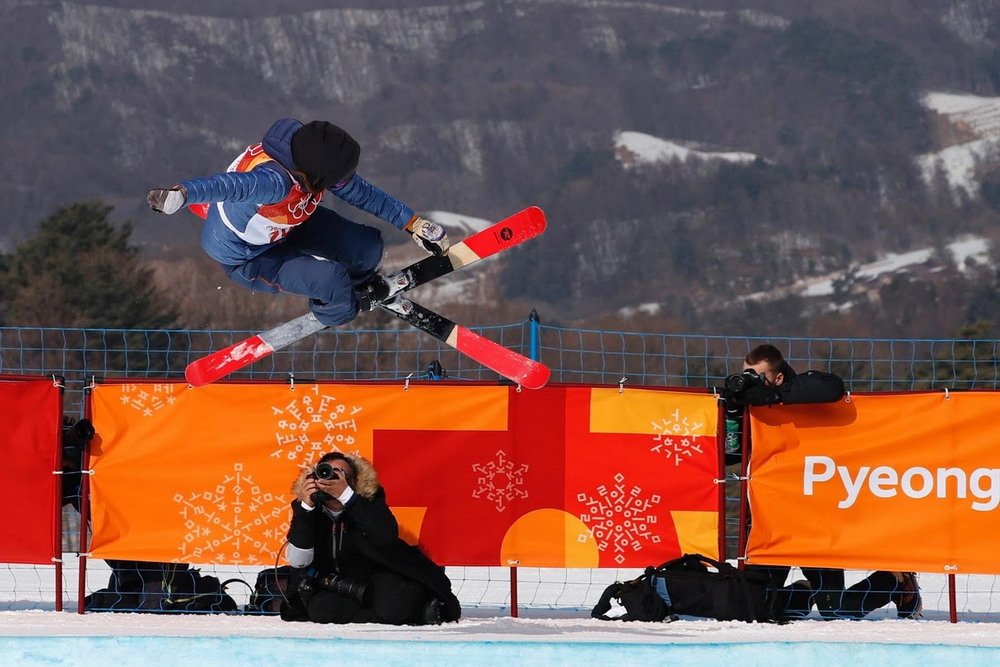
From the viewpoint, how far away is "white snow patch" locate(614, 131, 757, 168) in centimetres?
12250

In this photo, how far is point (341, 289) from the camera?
18.0 ft

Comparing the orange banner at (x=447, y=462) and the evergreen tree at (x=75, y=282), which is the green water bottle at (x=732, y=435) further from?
the evergreen tree at (x=75, y=282)

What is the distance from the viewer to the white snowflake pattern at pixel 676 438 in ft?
20.9

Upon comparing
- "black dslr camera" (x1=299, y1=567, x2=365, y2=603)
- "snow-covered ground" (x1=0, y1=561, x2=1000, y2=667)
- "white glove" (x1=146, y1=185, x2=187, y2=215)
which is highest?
"white glove" (x1=146, y1=185, x2=187, y2=215)

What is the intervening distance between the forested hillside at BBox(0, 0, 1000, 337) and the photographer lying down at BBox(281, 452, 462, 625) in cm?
8267

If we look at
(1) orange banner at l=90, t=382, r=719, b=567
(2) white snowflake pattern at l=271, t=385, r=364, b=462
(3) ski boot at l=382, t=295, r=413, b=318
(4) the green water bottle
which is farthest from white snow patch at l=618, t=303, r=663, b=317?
(3) ski boot at l=382, t=295, r=413, b=318

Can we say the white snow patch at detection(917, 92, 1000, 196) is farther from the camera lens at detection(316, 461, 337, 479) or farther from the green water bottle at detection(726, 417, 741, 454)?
the camera lens at detection(316, 461, 337, 479)

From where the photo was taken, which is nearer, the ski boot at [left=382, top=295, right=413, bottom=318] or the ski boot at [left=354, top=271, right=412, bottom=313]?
the ski boot at [left=354, top=271, right=412, bottom=313]

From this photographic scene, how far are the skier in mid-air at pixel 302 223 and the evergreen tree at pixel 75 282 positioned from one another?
37253 mm

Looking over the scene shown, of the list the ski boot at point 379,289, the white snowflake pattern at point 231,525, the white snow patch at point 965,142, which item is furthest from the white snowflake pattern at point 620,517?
the white snow patch at point 965,142

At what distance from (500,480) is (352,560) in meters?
0.85

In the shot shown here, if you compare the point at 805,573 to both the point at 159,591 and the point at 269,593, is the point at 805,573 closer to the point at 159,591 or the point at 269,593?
the point at 269,593

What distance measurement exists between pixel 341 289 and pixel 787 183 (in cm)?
11523

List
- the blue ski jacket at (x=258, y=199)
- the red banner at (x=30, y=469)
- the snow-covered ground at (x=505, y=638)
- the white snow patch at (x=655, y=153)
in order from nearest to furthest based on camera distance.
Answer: the snow-covered ground at (x=505, y=638) → the blue ski jacket at (x=258, y=199) → the red banner at (x=30, y=469) → the white snow patch at (x=655, y=153)
